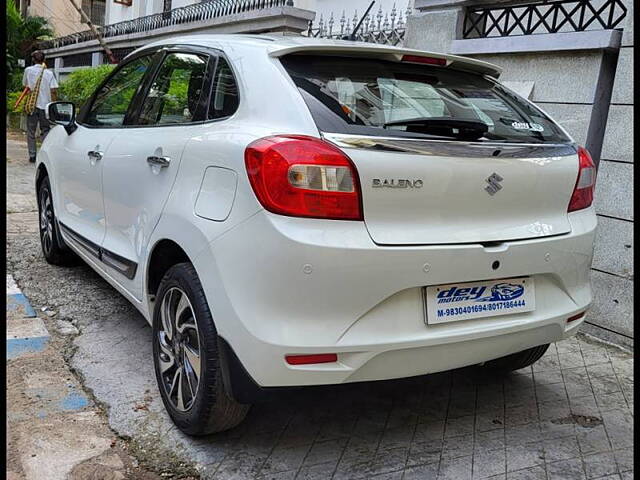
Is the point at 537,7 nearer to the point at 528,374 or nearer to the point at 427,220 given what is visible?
the point at 528,374

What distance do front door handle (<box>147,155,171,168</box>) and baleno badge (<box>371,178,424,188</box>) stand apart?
1.09 metres

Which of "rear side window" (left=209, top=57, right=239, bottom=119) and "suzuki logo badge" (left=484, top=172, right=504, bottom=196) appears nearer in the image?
"suzuki logo badge" (left=484, top=172, right=504, bottom=196)

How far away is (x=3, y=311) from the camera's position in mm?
2082

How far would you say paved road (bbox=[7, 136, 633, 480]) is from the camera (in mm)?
2697

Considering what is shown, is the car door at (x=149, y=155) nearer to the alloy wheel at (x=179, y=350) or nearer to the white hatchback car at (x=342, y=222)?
the white hatchback car at (x=342, y=222)

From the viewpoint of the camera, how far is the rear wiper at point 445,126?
8.31 feet

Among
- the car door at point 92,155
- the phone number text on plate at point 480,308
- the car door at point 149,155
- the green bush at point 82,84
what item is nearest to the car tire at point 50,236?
the car door at point 92,155

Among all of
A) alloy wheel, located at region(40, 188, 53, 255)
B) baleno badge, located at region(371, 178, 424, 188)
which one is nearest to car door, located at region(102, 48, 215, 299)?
baleno badge, located at region(371, 178, 424, 188)

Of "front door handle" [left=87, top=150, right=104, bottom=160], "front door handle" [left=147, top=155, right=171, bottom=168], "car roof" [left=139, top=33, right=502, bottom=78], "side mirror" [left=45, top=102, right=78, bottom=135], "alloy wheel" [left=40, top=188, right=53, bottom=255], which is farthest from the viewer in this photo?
"alloy wheel" [left=40, top=188, right=53, bottom=255]

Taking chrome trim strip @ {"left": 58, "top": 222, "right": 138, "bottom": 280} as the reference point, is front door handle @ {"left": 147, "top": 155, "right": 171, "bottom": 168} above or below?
above

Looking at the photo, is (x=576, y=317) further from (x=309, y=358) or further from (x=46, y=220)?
(x=46, y=220)

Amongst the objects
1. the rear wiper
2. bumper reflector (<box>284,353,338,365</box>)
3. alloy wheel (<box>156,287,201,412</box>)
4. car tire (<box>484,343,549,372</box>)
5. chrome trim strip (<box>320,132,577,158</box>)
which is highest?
the rear wiper

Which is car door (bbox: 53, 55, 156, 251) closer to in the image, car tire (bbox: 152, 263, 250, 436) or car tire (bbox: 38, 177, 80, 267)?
car tire (bbox: 38, 177, 80, 267)

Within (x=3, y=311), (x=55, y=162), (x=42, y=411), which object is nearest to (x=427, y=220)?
(x=3, y=311)
